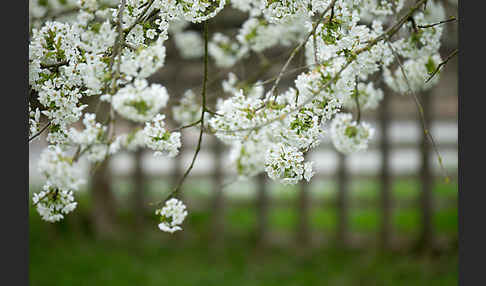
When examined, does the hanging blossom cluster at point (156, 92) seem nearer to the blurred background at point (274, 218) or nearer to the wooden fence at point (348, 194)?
the blurred background at point (274, 218)

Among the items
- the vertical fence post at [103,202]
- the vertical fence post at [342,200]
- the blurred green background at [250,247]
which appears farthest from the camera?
the vertical fence post at [103,202]

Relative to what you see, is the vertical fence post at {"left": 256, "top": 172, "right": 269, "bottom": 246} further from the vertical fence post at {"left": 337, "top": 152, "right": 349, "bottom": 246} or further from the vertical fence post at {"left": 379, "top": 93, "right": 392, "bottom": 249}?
the vertical fence post at {"left": 379, "top": 93, "right": 392, "bottom": 249}

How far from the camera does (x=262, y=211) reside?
451cm

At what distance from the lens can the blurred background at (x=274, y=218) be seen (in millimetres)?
3912

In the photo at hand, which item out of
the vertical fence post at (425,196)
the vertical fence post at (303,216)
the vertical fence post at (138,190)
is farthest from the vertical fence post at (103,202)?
the vertical fence post at (425,196)

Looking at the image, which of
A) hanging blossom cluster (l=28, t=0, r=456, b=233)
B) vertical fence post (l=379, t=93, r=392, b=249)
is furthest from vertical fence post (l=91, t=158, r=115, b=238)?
hanging blossom cluster (l=28, t=0, r=456, b=233)

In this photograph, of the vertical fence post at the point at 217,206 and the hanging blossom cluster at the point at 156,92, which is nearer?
the hanging blossom cluster at the point at 156,92

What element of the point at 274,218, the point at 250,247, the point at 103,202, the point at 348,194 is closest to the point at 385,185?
the point at 348,194

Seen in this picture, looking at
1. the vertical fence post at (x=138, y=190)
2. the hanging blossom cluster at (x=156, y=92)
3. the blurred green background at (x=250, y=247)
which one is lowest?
the blurred green background at (x=250, y=247)

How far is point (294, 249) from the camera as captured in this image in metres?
4.40

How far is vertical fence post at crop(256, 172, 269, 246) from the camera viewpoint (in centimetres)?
447

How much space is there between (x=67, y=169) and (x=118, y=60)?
31 centimetres

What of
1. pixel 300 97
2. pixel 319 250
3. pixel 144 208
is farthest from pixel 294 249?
pixel 300 97

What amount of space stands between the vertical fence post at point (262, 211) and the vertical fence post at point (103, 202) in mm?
1348
